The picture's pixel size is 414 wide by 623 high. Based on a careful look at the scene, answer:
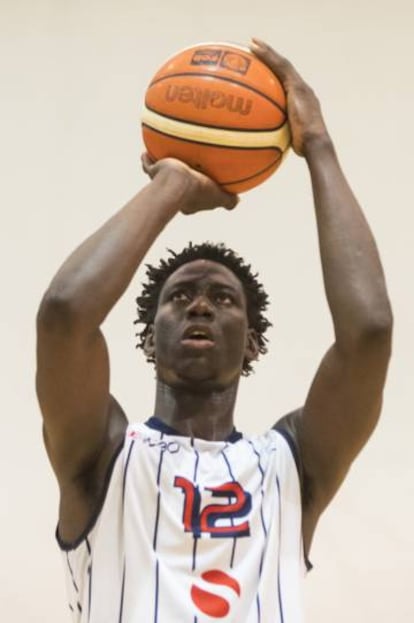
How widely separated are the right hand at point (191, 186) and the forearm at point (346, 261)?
0.17 metres

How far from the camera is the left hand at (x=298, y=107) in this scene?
2.13m

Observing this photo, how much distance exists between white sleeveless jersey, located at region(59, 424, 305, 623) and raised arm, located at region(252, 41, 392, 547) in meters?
0.07

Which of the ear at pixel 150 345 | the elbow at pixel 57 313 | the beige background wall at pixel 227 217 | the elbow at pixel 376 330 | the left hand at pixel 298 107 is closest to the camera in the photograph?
the elbow at pixel 57 313

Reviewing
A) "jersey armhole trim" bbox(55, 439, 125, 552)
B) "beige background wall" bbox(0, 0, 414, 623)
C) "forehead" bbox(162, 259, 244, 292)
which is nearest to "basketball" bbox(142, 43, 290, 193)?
"forehead" bbox(162, 259, 244, 292)

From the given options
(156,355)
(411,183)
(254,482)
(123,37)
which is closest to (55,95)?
(123,37)

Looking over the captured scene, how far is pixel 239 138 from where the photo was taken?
2.08m

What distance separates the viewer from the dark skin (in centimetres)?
193

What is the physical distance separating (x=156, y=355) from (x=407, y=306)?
1.53 m

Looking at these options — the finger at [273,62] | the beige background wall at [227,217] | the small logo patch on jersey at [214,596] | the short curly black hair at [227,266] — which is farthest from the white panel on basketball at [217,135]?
the beige background wall at [227,217]

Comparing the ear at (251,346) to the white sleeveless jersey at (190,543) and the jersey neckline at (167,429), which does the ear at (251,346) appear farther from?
the white sleeveless jersey at (190,543)

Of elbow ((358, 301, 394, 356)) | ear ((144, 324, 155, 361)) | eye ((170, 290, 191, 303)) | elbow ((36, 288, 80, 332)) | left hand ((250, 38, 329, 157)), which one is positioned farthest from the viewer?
ear ((144, 324, 155, 361))

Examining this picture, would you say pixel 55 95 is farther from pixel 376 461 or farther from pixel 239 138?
pixel 239 138

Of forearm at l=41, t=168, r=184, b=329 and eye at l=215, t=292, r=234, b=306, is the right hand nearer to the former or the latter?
forearm at l=41, t=168, r=184, b=329

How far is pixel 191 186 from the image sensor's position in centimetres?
208
